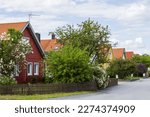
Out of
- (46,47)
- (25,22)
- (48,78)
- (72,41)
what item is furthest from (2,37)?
(46,47)

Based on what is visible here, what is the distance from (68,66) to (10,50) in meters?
5.17

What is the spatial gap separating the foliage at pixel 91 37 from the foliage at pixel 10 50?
1496 centimetres

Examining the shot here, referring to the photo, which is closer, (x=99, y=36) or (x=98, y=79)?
(x=98, y=79)

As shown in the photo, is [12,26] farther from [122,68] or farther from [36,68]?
[122,68]

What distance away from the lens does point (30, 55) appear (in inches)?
1859

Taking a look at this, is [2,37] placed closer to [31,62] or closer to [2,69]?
[2,69]

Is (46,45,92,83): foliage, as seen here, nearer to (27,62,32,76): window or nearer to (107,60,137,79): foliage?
(27,62,32,76): window

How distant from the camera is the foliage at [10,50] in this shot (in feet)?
117

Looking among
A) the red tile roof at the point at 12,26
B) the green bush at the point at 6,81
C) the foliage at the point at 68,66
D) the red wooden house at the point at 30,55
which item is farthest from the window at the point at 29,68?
the green bush at the point at 6,81

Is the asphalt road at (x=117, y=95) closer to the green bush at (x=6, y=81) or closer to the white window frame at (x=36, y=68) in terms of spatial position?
the green bush at (x=6, y=81)

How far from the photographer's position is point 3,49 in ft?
117

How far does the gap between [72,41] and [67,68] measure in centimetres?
1590

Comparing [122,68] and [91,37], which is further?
[122,68]

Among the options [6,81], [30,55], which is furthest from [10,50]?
[30,55]
